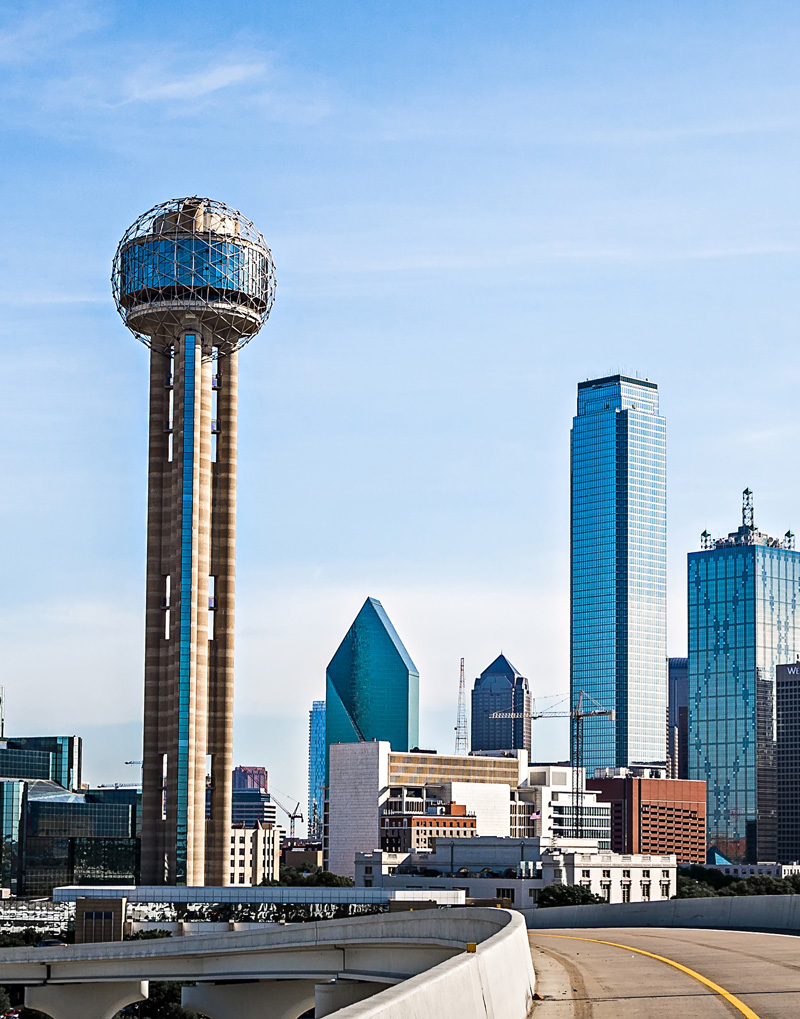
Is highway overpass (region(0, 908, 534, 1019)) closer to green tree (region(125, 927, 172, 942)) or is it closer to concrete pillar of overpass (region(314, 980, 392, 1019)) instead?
concrete pillar of overpass (region(314, 980, 392, 1019))

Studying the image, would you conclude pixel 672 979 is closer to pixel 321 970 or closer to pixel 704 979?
pixel 704 979

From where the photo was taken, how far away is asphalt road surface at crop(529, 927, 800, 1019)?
25.8 m

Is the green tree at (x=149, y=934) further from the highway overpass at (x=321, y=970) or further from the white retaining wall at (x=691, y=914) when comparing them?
the white retaining wall at (x=691, y=914)

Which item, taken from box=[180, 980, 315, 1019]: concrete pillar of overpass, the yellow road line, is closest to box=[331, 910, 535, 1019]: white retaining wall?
the yellow road line

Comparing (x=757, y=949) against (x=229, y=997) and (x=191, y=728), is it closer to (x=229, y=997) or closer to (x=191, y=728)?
(x=229, y=997)

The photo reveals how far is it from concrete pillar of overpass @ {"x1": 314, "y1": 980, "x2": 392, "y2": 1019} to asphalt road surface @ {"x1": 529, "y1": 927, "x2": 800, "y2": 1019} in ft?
15.3

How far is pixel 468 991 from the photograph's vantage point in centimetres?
2025

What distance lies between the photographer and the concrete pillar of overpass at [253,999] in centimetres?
5941

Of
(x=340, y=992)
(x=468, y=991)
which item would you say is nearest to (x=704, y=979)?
(x=468, y=991)

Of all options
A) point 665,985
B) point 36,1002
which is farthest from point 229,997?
point 665,985

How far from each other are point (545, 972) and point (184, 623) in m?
167

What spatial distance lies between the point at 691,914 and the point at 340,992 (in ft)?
104

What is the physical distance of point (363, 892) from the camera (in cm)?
17825

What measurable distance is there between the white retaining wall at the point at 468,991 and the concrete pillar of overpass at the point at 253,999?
103 feet
